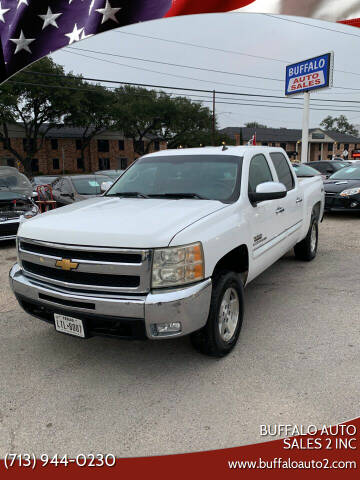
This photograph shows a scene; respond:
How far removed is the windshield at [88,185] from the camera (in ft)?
32.1

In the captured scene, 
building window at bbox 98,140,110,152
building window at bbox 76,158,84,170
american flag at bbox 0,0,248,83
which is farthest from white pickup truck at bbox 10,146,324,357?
building window at bbox 98,140,110,152

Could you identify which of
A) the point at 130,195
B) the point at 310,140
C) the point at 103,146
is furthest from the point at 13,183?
the point at 310,140

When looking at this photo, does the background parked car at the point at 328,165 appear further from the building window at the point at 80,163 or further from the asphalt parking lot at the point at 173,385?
the building window at the point at 80,163

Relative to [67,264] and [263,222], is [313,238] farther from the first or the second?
[67,264]

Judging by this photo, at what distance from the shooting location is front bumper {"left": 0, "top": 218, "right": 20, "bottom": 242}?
799 cm

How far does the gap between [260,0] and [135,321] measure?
182 inches

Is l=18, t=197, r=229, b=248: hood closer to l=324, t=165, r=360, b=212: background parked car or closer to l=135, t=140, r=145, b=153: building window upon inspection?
l=324, t=165, r=360, b=212: background parked car

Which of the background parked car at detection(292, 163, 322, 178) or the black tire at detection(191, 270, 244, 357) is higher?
the background parked car at detection(292, 163, 322, 178)

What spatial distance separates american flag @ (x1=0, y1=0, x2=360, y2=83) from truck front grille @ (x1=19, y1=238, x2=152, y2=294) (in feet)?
14.3

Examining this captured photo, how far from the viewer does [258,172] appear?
173 inches

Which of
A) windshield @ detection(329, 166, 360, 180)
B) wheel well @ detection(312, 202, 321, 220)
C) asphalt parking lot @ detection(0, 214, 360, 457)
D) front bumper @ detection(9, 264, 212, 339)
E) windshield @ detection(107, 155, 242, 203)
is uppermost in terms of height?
windshield @ detection(107, 155, 242, 203)

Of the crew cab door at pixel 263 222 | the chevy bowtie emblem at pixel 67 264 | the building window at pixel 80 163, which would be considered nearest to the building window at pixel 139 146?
the building window at pixel 80 163

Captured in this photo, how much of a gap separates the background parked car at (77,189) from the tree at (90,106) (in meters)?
31.0

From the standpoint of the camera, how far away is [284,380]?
119 inches
